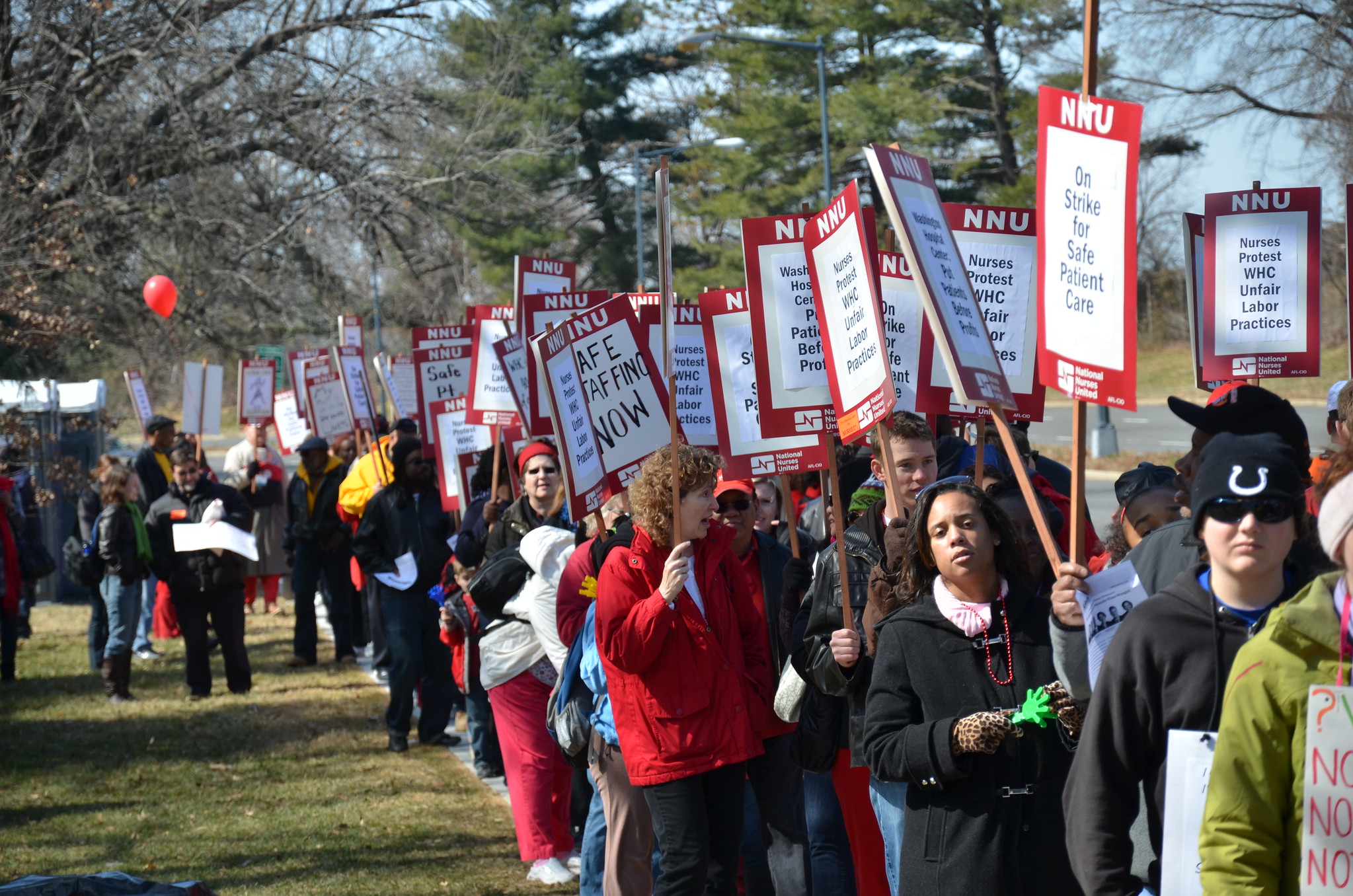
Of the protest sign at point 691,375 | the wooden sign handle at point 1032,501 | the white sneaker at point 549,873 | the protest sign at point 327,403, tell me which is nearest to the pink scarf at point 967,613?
the wooden sign handle at point 1032,501

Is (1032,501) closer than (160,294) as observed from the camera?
Yes

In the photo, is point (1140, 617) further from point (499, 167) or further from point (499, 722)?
point (499, 167)

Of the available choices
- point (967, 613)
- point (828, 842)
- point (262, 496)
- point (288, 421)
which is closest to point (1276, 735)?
point (967, 613)

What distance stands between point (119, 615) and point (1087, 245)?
31.6 feet

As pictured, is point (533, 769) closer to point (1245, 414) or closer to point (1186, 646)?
point (1245, 414)

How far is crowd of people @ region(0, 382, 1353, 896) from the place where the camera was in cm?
277

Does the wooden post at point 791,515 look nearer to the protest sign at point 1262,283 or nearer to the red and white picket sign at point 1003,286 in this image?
the red and white picket sign at point 1003,286

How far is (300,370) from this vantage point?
15453mm

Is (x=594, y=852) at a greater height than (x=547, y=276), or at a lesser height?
lesser

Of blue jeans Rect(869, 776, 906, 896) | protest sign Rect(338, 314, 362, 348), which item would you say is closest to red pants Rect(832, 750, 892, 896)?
blue jeans Rect(869, 776, 906, 896)

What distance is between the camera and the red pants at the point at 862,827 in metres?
5.02

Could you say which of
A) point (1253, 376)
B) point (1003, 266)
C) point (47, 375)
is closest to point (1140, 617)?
point (1003, 266)

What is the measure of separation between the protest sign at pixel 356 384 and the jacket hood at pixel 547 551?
6.01 meters

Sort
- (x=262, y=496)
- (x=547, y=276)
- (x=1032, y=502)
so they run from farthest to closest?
(x=262, y=496)
(x=547, y=276)
(x=1032, y=502)
